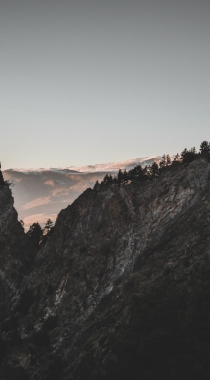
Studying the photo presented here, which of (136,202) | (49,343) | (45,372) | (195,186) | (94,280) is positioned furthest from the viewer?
(136,202)

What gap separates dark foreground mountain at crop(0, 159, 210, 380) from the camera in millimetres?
23531

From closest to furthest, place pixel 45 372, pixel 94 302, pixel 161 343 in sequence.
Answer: pixel 161 343
pixel 45 372
pixel 94 302

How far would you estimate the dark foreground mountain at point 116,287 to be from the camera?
77.2 ft

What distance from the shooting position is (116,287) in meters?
60.0

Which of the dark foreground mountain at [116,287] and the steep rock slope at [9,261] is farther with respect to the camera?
the steep rock slope at [9,261]

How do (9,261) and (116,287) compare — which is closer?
(116,287)

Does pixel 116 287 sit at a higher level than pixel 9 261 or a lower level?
lower

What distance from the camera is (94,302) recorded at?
59.7m

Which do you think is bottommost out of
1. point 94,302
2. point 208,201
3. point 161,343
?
point 94,302

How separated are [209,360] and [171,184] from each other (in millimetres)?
60859

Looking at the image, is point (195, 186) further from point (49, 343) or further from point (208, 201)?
point (49, 343)

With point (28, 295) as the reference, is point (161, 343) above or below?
above

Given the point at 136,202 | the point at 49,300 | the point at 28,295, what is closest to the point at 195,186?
the point at 136,202

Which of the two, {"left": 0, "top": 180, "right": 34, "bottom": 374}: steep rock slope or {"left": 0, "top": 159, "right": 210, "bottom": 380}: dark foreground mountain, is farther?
{"left": 0, "top": 180, "right": 34, "bottom": 374}: steep rock slope
